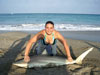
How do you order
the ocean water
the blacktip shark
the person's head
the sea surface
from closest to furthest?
the blacktip shark → the person's head → the sea surface → the ocean water

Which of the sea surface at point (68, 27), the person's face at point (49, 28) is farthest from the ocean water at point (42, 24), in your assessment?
the person's face at point (49, 28)

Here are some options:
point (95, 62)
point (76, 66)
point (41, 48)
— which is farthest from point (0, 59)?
point (95, 62)

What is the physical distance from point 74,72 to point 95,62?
1076 millimetres

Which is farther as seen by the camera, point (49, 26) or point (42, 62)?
point (49, 26)

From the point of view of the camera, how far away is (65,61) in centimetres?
359

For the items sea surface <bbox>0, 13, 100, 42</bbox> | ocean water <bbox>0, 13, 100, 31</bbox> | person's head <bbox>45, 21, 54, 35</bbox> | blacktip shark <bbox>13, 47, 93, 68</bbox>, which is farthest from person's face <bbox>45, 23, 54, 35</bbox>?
ocean water <bbox>0, 13, 100, 31</bbox>

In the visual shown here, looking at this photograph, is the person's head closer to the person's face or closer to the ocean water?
the person's face

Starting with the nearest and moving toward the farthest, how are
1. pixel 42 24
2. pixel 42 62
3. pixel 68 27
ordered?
pixel 42 62 → pixel 68 27 → pixel 42 24

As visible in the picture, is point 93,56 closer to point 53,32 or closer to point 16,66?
point 53,32

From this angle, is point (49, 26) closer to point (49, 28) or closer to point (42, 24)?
point (49, 28)

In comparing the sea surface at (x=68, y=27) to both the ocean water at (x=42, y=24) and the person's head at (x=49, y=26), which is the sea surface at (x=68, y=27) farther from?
the person's head at (x=49, y=26)

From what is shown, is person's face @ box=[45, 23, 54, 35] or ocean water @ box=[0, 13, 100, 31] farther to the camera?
ocean water @ box=[0, 13, 100, 31]

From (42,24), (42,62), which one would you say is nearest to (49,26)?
(42,62)

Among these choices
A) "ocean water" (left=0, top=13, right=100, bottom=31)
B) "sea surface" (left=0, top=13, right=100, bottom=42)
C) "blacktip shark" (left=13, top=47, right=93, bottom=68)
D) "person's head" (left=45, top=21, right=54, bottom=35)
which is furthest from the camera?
"ocean water" (left=0, top=13, right=100, bottom=31)
